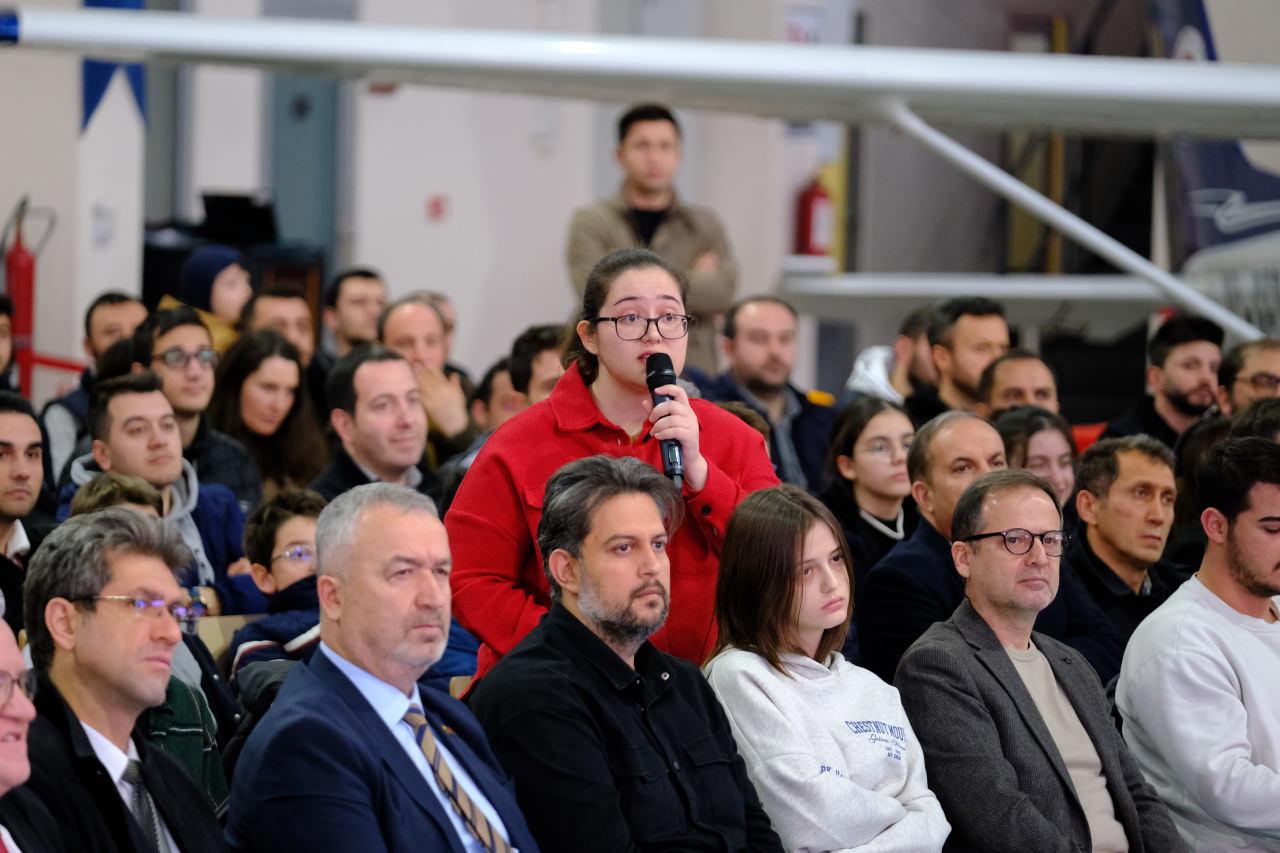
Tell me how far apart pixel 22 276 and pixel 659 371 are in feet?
18.1

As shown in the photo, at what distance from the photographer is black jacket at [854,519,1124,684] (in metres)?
3.72

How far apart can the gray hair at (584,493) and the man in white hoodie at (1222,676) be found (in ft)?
3.83

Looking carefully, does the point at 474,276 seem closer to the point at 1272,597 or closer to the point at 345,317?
the point at 345,317

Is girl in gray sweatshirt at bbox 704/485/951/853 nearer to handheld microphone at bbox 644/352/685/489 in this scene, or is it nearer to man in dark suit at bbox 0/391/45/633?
handheld microphone at bbox 644/352/685/489

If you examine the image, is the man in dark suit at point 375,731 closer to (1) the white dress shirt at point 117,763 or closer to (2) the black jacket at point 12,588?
(1) the white dress shirt at point 117,763

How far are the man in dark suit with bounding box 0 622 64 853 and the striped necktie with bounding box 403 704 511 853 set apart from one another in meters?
0.51

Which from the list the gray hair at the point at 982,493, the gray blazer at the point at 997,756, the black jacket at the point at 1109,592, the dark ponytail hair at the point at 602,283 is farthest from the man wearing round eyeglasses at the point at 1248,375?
the dark ponytail hair at the point at 602,283

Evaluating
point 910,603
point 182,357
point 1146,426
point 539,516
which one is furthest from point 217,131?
point 539,516

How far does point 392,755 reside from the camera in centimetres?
252

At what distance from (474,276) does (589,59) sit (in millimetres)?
4288

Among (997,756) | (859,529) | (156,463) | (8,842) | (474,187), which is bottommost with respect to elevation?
(997,756)

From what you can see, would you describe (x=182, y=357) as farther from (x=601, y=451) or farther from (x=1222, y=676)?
(x=1222, y=676)

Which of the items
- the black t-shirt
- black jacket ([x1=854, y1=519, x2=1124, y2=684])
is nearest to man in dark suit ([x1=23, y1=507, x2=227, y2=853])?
black jacket ([x1=854, y1=519, x2=1124, y2=684])

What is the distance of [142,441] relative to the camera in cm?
440
